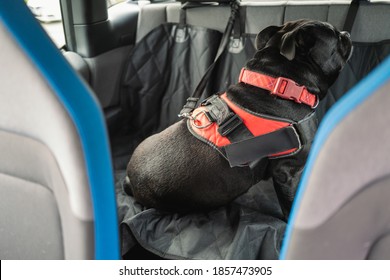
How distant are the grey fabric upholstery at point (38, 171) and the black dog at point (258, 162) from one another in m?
0.75

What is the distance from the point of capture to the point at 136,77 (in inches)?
92.8

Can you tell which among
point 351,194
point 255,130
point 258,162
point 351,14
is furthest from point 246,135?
point 351,194

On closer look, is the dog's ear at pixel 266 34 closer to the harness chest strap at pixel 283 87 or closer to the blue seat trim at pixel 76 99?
the harness chest strap at pixel 283 87

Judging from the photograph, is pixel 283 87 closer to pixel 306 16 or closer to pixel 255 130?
pixel 255 130

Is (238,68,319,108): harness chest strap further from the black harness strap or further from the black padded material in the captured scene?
the black padded material

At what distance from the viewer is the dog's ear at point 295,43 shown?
63.0 inches

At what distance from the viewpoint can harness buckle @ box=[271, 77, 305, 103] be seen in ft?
5.29

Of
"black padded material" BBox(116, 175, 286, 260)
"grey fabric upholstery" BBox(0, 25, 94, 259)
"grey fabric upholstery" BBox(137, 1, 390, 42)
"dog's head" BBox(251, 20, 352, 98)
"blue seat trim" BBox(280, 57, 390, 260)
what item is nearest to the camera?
"blue seat trim" BBox(280, 57, 390, 260)

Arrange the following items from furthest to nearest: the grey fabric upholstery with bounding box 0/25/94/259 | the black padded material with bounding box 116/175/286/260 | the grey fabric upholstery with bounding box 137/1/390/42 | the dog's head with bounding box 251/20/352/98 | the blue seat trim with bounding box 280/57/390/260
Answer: the grey fabric upholstery with bounding box 137/1/390/42 < the dog's head with bounding box 251/20/352/98 < the black padded material with bounding box 116/175/286/260 < the grey fabric upholstery with bounding box 0/25/94/259 < the blue seat trim with bounding box 280/57/390/260

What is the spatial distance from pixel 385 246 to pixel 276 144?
0.85 metres

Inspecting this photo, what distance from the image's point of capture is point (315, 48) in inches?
66.5

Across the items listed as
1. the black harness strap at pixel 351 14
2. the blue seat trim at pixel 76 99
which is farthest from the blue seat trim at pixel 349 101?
the black harness strap at pixel 351 14

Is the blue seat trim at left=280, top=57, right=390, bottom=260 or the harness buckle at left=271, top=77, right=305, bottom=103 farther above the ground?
the blue seat trim at left=280, top=57, right=390, bottom=260

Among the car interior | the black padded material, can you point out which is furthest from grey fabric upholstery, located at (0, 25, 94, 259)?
the black padded material
